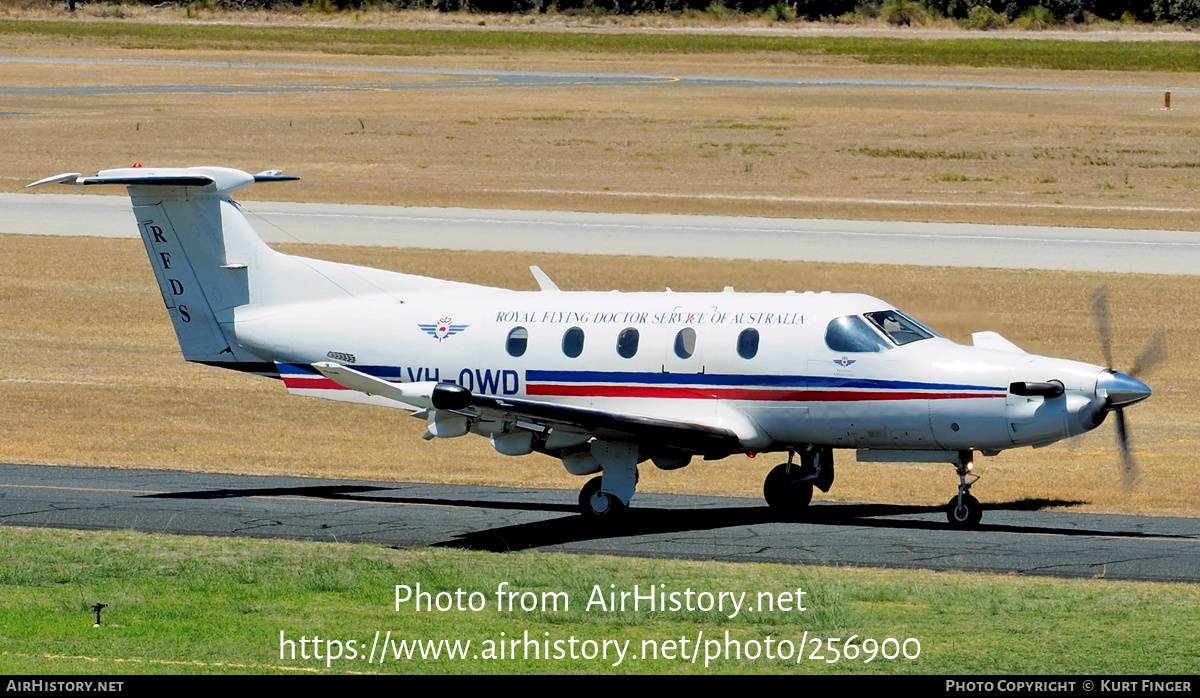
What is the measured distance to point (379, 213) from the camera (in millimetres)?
52812

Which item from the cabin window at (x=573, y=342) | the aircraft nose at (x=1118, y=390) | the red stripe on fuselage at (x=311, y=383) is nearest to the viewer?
the aircraft nose at (x=1118, y=390)

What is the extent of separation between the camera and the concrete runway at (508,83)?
266ft

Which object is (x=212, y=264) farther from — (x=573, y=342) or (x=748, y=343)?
A: (x=748, y=343)

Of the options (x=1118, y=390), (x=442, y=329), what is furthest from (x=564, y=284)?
(x=1118, y=390)

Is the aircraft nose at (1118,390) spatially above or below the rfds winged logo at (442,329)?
→ above

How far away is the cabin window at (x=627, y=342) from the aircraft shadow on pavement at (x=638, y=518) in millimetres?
2157

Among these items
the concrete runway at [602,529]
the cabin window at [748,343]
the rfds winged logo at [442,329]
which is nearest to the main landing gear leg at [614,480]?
the concrete runway at [602,529]

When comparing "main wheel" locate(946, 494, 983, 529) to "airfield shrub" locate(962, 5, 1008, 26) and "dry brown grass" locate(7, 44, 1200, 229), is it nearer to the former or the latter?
"dry brown grass" locate(7, 44, 1200, 229)

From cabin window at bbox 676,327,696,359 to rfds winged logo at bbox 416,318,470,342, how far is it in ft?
10.1

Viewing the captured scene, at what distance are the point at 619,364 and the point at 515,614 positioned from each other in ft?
21.9

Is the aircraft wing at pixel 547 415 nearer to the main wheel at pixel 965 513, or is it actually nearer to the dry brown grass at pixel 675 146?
the main wheel at pixel 965 513

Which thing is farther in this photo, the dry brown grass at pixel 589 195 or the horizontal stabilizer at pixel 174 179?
the dry brown grass at pixel 589 195

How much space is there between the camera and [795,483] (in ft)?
70.1

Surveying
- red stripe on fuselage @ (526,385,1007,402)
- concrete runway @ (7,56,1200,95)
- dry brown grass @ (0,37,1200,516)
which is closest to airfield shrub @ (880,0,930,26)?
dry brown grass @ (0,37,1200,516)
